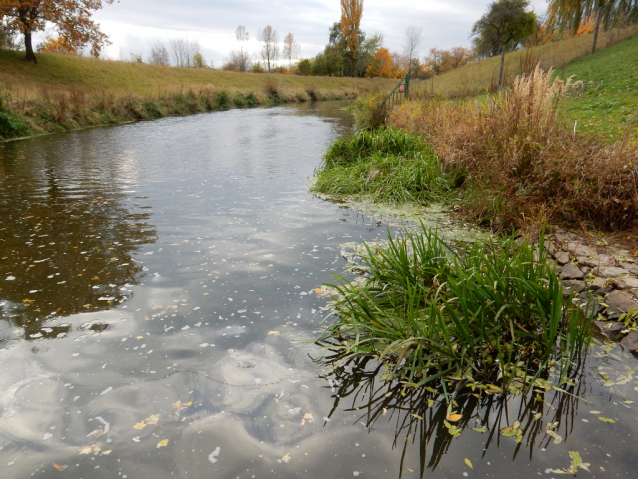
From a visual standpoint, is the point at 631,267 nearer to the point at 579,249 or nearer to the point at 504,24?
the point at 579,249

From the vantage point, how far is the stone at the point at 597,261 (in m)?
3.97

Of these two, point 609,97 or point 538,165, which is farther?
point 609,97

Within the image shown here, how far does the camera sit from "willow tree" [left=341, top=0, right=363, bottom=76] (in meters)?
60.1

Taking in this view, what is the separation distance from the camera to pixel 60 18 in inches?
1097

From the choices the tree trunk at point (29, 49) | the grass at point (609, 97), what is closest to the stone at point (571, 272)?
the grass at point (609, 97)

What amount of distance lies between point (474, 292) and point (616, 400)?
109 cm

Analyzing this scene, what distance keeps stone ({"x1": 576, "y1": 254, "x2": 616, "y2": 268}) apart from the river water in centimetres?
106

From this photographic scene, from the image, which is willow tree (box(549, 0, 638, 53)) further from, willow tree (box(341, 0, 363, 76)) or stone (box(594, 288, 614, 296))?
willow tree (box(341, 0, 363, 76))

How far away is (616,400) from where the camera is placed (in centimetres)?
278

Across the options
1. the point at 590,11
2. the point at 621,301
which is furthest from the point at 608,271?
the point at 590,11

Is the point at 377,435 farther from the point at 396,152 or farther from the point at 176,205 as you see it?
the point at 396,152

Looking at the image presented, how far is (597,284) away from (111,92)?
84.9 ft

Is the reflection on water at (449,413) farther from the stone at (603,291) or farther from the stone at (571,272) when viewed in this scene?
the stone at (571,272)

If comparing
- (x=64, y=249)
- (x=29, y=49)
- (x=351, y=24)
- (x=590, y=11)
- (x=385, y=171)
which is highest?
(x=351, y=24)
